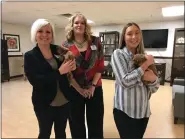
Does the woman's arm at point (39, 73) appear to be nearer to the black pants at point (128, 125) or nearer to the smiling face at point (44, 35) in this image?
the smiling face at point (44, 35)

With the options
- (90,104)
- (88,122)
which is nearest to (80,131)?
(88,122)

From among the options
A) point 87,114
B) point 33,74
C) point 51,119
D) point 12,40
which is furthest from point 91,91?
point 12,40

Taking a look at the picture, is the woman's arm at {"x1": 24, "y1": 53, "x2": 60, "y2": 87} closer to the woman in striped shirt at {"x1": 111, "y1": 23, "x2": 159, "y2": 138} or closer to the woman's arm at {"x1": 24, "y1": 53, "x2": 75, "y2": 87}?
the woman's arm at {"x1": 24, "y1": 53, "x2": 75, "y2": 87}

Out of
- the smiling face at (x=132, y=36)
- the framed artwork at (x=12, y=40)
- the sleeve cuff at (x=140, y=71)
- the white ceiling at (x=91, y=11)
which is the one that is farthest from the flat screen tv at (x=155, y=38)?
the framed artwork at (x=12, y=40)

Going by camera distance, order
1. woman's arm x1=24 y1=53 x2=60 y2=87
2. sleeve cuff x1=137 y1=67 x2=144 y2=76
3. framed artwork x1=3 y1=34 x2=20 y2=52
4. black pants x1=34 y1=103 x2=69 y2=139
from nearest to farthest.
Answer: sleeve cuff x1=137 y1=67 x2=144 y2=76
woman's arm x1=24 y1=53 x2=60 y2=87
black pants x1=34 y1=103 x2=69 y2=139
framed artwork x1=3 y1=34 x2=20 y2=52

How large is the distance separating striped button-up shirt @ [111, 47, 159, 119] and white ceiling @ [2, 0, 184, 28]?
37 cm

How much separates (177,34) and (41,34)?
801 mm

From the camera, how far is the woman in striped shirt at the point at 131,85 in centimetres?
79

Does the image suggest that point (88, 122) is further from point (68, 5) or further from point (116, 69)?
point (68, 5)

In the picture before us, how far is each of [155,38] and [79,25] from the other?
54 cm

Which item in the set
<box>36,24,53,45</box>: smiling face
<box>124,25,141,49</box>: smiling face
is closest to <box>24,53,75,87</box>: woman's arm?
<box>36,24,53,45</box>: smiling face

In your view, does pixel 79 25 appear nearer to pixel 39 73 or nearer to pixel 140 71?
pixel 39 73

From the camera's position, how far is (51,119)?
3.45 ft

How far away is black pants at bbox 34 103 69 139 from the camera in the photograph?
1.02 meters
